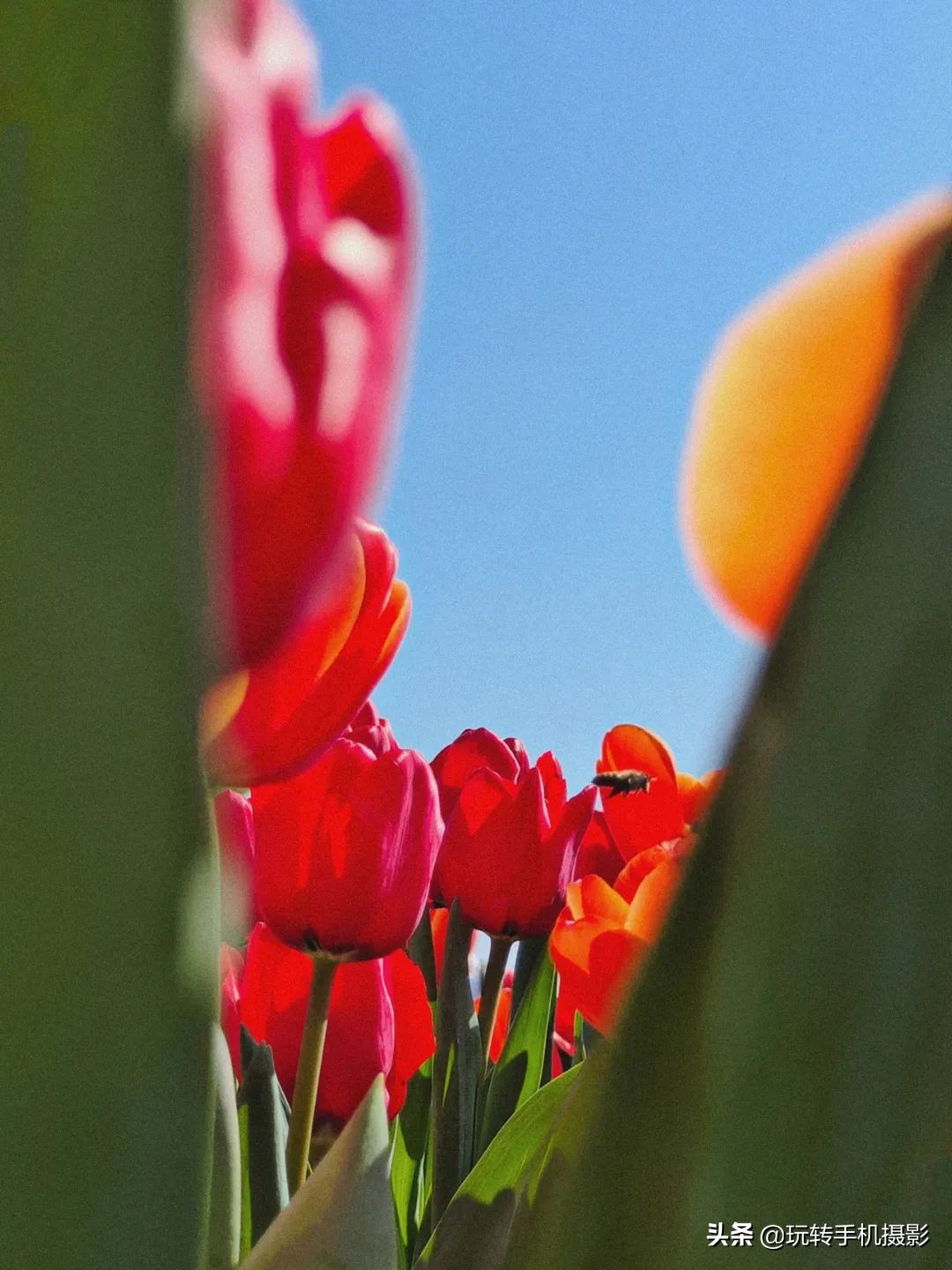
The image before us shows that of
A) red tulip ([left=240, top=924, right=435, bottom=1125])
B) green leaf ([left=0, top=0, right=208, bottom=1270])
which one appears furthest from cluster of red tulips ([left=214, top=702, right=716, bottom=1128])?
green leaf ([left=0, top=0, right=208, bottom=1270])

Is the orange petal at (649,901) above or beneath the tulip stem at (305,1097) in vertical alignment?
above

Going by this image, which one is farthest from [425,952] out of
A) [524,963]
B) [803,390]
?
[803,390]

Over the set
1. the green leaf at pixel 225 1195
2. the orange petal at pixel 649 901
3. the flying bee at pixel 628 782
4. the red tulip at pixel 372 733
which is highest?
the red tulip at pixel 372 733

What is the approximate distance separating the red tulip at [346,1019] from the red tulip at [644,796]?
4.1 inches

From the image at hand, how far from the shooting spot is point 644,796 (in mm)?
484

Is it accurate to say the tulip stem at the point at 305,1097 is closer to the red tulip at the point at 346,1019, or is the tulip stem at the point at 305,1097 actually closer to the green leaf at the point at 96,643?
the red tulip at the point at 346,1019

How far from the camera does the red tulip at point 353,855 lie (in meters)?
0.36

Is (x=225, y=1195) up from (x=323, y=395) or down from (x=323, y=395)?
down

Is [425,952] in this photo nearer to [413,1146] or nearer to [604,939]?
[413,1146]

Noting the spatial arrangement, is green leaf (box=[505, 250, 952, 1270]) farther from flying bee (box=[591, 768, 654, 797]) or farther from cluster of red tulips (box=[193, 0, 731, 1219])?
flying bee (box=[591, 768, 654, 797])

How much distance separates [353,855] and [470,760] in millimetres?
217

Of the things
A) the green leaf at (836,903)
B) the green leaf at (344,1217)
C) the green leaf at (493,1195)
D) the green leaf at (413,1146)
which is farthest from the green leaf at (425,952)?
the green leaf at (836,903)

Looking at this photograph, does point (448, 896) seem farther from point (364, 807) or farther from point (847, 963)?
point (847, 963)

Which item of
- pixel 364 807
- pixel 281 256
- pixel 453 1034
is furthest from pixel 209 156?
pixel 453 1034
